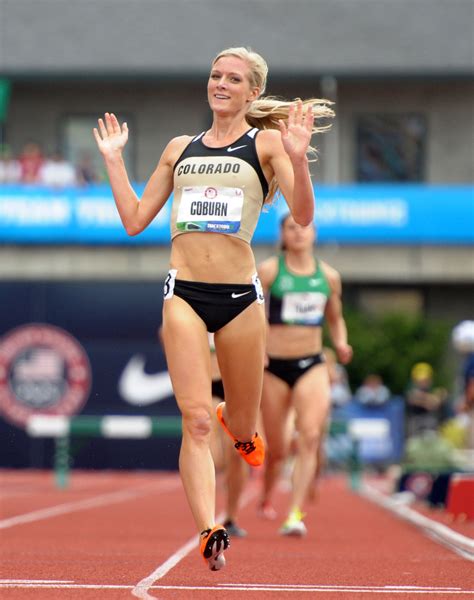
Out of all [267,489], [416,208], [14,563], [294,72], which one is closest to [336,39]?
[294,72]

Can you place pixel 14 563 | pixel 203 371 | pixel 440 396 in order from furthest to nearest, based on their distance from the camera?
pixel 440 396 < pixel 14 563 < pixel 203 371

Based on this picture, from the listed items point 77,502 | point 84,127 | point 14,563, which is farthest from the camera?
point 84,127

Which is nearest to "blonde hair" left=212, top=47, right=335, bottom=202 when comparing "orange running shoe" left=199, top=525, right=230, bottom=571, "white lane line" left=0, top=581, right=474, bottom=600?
"orange running shoe" left=199, top=525, right=230, bottom=571

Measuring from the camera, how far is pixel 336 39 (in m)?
31.0

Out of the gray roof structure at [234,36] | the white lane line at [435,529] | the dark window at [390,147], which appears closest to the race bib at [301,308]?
the white lane line at [435,529]

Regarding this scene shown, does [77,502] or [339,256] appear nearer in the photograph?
[77,502]

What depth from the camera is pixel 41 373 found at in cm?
2486

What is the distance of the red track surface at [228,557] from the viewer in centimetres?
648

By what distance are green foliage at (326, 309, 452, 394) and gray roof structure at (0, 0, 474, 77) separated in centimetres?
521

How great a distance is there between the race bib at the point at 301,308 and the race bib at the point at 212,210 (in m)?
4.23

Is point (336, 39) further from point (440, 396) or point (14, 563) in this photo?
point (14, 563)

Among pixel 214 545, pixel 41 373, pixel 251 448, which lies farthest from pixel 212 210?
pixel 41 373

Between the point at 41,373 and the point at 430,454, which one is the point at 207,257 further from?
the point at 41,373

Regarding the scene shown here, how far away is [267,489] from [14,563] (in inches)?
200
